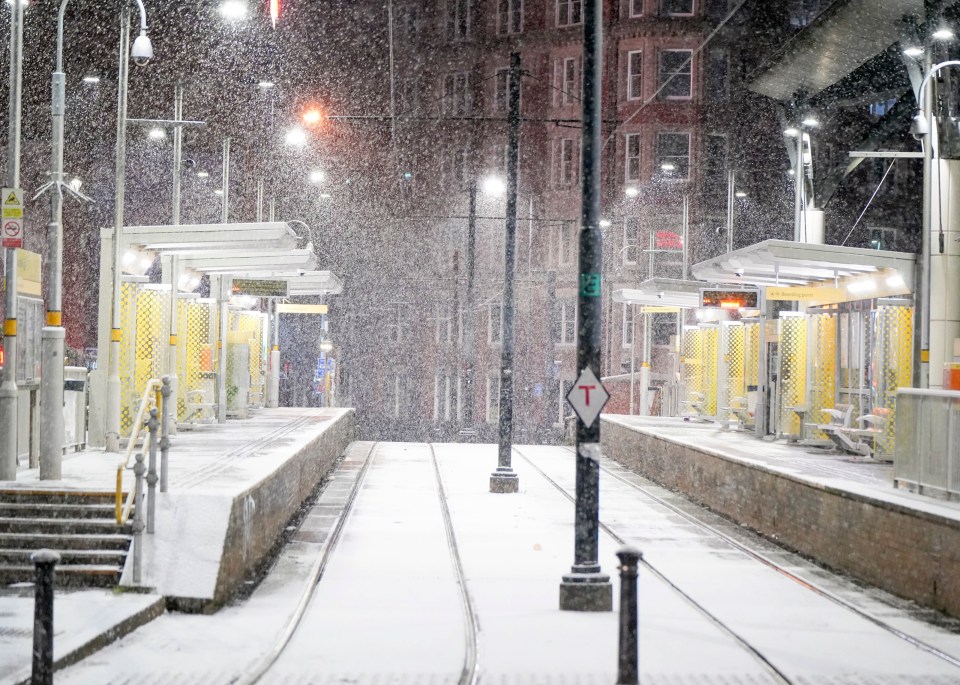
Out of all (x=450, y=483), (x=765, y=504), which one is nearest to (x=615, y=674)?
(x=765, y=504)

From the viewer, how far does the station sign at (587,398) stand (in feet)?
37.6

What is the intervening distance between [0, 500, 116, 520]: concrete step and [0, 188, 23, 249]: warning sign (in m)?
2.79

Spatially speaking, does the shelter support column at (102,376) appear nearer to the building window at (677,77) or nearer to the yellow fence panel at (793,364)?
the yellow fence panel at (793,364)

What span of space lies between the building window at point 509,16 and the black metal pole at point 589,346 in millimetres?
46567

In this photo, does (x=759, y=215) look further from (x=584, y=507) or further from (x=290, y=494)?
(x=584, y=507)

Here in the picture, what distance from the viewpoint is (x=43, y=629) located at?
743 centimetres

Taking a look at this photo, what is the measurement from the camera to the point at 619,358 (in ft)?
177

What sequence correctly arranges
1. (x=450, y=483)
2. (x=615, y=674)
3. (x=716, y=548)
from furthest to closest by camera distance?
(x=450, y=483) → (x=716, y=548) → (x=615, y=674)

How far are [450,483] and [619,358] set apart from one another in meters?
30.4

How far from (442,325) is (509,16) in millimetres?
13867

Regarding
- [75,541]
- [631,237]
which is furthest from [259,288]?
[631,237]

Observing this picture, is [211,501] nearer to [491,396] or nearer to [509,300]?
[509,300]

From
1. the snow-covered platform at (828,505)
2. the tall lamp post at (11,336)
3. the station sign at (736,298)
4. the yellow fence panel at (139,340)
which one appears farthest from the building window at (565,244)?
the tall lamp post at (11,336)

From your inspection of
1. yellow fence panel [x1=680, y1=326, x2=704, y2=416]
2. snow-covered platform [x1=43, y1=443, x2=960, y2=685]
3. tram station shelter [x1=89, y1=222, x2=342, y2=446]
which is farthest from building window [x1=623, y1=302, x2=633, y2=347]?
snow-covered platform [x1=43, y1=443, x2=960, y2=685]
